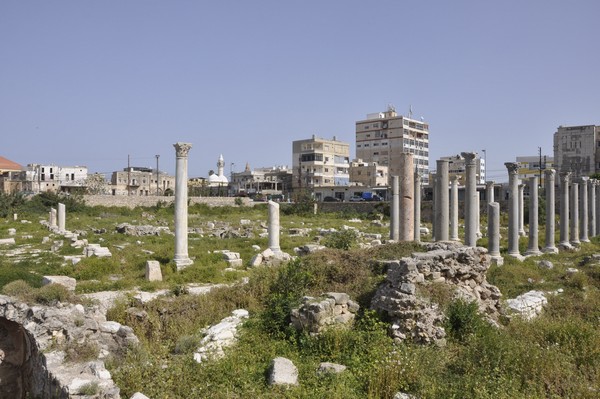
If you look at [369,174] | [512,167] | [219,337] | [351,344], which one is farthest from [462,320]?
[369,174]

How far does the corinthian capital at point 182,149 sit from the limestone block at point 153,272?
4387 millimetres

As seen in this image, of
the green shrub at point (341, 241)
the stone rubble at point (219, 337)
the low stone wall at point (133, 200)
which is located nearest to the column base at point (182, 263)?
the green shrub at point (341, 241)

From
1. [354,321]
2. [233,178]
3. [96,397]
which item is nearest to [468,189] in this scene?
[354,321]

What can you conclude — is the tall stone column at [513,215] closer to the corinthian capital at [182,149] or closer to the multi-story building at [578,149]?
the corinthian capital at [182,149]

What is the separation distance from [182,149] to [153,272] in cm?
483

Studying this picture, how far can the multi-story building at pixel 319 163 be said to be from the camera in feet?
281

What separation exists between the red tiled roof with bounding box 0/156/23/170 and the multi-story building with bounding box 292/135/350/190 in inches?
2063

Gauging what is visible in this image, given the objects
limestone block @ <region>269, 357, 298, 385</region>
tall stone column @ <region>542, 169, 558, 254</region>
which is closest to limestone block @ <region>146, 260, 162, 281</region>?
limestone block @ <region>269, 357, 298, 385</region>

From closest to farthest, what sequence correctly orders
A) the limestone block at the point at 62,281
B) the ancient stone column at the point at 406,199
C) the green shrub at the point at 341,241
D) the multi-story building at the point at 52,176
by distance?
1. the limestone block at the point at 62,281
2. the ancient stone column at the point at 406,199
3. the green shrub at the point at 341,241
4. the multi-story building at the point at 52,176

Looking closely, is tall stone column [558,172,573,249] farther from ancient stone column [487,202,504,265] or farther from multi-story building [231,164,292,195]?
multi-story building [231,164,292,195]

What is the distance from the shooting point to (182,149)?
1880 cm

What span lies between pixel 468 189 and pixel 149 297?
13079mm

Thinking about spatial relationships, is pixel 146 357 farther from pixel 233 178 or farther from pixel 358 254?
pixel 233 178

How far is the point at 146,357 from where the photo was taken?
28.1 ft
